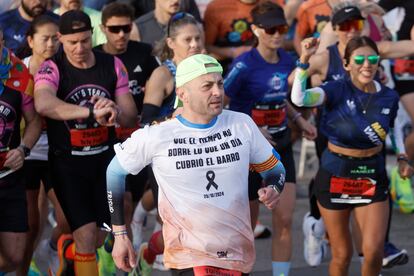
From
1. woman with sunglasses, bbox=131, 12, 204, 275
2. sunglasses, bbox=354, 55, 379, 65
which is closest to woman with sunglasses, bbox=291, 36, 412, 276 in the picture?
sunglasses, bbox=354, 55, 379, 65

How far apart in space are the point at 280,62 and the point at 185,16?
87 cm

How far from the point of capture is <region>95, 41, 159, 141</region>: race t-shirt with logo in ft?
33.0

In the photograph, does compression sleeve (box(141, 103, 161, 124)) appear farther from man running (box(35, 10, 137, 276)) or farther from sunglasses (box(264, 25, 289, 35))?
sunglasses (box(264, 25, 289, 35))

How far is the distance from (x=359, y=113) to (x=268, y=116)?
1.04 m

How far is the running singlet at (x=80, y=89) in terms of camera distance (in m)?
8.73

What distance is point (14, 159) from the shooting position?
8414mm

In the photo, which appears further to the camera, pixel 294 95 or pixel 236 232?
pixel 294 95

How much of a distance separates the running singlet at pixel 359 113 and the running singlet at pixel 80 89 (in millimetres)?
1540

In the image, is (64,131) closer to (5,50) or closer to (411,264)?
(5,50)

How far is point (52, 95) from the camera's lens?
8602 millimetres

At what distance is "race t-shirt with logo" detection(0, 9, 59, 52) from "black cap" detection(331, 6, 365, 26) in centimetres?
269

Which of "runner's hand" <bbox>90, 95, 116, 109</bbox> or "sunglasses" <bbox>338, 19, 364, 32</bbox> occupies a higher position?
"runner's hand" <bbox>90, 95, 116, 109</bbox>

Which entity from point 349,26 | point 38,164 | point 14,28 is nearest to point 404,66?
point 349,26

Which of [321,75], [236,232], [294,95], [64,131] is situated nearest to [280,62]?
[321,75]
